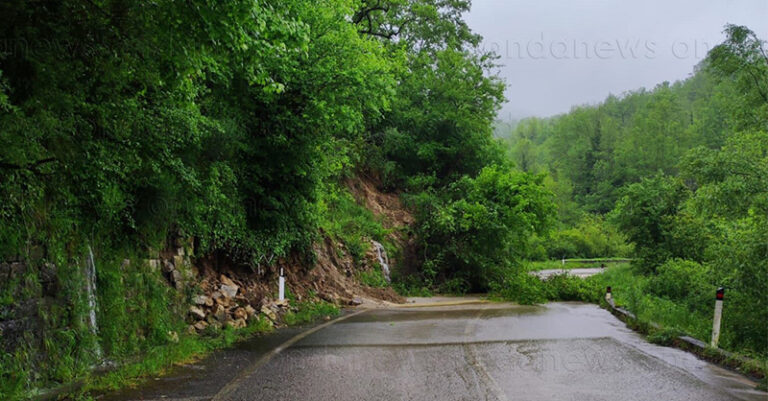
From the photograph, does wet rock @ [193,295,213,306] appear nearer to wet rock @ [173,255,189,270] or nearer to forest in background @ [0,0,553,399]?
forest in background @ [0,0,553,399]

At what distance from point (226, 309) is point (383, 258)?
12.1 m

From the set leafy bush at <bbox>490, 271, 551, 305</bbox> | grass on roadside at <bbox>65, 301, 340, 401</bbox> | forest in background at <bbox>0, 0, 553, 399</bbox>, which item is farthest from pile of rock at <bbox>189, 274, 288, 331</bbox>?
leafy bush at <bbox>490, 271, 551, 305</bbox>

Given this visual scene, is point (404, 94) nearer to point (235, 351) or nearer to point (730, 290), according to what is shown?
point (730, 290)

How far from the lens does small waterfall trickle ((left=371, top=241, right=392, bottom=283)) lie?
2250 cm

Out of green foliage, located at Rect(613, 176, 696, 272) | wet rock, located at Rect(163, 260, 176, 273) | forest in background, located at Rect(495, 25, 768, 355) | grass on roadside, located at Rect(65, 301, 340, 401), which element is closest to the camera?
grass on roadside, located at Rect(65, 301, 340, 401)

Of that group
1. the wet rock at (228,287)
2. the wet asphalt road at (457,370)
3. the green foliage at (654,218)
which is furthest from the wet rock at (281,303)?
the green foliage at (654,218)

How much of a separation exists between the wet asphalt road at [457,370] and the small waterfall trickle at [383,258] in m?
10.7

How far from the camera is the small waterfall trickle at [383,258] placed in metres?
22.5

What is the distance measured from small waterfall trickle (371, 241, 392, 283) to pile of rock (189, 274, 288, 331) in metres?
9.17

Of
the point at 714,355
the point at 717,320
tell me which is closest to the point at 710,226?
the point at 717,320

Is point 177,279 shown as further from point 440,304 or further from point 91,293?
point 440,304

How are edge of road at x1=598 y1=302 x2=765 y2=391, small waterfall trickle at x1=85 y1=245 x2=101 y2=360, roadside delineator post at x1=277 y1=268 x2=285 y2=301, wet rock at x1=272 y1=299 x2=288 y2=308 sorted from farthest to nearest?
roadside delineator post at x1=277 y1=268 x2=285 y2=301 < wet rock at x1=272 y1=299 x2=288 y2=308 < edge of road at x1=598 y1=302 x2=765 y2=391 < small waterfall trickle at x1=85 y1=245 x2=101 y2=360

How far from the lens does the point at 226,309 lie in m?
11.6

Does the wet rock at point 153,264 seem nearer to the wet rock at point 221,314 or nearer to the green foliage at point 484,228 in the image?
the wet rock at point 221,314
